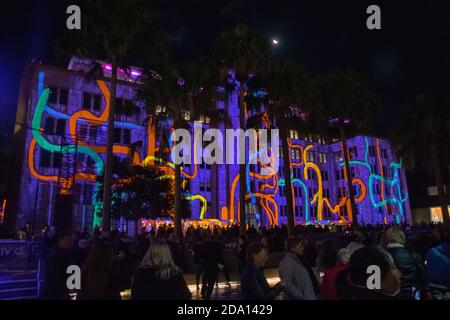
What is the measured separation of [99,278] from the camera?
162 inches

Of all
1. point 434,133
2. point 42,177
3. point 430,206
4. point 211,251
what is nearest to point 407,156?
point 434,133

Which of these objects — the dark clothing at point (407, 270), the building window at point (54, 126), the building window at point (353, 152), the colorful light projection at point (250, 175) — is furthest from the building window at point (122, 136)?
the building window at point (353, 152)

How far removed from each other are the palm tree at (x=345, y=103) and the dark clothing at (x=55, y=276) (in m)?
22.0

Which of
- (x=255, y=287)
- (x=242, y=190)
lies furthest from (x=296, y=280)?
(x=242, y=190)

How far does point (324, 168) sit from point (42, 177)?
4488 centimetres

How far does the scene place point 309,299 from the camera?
4711 mm

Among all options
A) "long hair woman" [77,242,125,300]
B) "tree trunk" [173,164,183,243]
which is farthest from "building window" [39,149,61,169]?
"long hair woman" [77,242,125,300]

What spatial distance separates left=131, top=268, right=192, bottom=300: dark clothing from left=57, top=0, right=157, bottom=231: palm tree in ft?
40.0

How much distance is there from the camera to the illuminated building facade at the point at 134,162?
1238 inches

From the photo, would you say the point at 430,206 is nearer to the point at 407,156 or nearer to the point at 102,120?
the point at 407,156

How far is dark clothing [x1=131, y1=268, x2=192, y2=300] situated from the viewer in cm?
370

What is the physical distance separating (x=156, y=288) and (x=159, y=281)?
0.08 meters

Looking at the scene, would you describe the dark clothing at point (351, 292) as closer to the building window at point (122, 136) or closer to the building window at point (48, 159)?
the building window at point (48, 159)

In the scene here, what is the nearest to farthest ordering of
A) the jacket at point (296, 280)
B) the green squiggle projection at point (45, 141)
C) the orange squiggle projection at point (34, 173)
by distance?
the jacket at point (296, 280)
the orange squiggle projection at point (34, 173)
the green squiggle projection at point (45, 141)
